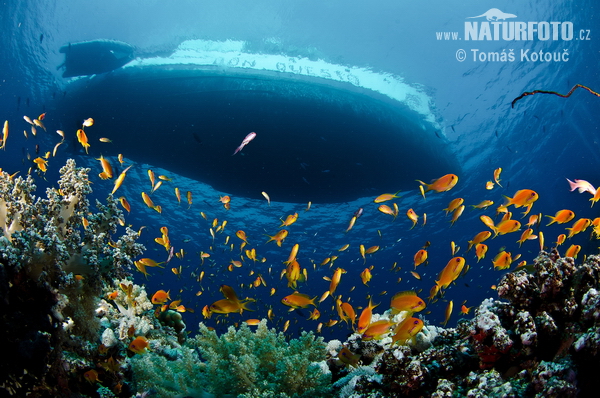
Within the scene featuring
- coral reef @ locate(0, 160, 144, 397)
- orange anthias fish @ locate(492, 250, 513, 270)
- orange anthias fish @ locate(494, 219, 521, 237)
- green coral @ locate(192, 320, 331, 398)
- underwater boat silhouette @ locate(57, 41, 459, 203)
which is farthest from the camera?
underwater boat silhouette @ locate(57, 41, 459, 203)

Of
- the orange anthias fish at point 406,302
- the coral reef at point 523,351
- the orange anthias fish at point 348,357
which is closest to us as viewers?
the coral reef at point 523,351

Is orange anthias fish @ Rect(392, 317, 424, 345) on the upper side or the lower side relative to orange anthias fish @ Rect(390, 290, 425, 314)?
lower

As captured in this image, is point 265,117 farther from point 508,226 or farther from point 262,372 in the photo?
point 262,372

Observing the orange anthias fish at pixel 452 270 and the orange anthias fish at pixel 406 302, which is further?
the orange anthias fish at pixel 452 270

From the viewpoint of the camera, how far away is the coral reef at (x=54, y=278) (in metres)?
2.24

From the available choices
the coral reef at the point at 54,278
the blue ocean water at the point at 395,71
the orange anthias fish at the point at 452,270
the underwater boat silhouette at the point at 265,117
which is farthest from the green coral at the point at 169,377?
the underwater boat silhouette at the point at 265,117

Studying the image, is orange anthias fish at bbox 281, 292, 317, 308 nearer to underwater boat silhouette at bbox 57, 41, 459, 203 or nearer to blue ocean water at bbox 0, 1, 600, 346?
blue ocean water at bbox 0, 1, 600, 346

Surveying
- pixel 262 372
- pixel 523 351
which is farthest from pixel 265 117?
pixel 523 351

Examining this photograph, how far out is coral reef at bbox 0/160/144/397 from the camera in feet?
7.36

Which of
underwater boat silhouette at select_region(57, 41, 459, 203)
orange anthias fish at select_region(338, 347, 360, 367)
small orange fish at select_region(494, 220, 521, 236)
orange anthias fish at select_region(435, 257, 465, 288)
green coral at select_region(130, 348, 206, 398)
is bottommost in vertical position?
green coral at select_region(130, 348, 206, 398)

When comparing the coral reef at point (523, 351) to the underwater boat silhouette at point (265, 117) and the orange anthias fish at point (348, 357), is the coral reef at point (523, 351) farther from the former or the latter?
the underwater boat silhouette at point (265, 117)

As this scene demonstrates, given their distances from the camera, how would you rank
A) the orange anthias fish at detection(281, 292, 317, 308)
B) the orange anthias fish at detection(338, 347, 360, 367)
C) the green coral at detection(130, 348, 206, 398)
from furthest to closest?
the orange anthias fish at detection(281, 292, 317, 308), the orange anthias fish at detection(338, 347, 360, 367), the green coral at detection(130, 348, 206, 398)

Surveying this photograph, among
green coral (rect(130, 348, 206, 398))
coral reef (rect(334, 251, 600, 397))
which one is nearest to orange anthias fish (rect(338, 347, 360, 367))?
coral reef (rect(334, 251, 600, 397))

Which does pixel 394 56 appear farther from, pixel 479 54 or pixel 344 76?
pixel 479 54
